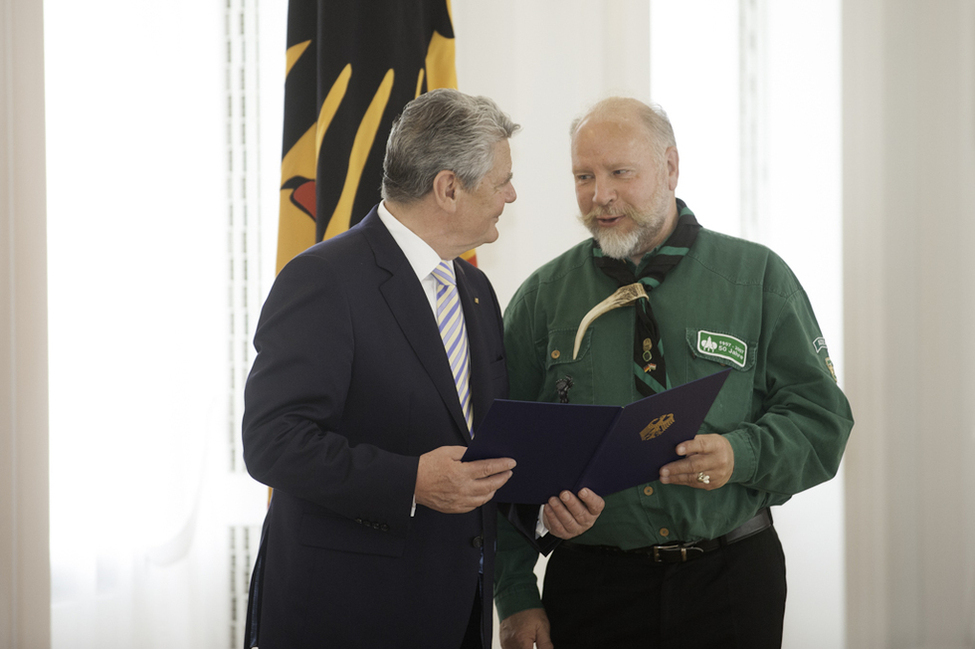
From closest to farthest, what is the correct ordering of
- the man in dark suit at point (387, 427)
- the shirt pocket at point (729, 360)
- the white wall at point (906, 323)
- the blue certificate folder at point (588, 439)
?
the blue certificate folder at point (588, 439)
the man in dark suit at point (387, 427)
the shirt pocket at point (729, 360)
the white wall at point (906, 323)

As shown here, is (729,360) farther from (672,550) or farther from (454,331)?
(454,331)

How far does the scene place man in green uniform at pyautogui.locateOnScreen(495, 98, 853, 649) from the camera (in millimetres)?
1563

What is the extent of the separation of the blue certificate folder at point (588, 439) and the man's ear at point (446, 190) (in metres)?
0.55

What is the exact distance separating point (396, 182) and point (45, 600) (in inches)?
83.6

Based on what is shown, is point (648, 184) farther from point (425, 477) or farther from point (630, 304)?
point (425, 477)

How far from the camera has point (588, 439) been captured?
3.96 feet

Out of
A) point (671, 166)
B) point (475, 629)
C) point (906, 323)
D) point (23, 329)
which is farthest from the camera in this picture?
point (906, 323)

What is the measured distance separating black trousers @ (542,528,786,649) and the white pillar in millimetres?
1964

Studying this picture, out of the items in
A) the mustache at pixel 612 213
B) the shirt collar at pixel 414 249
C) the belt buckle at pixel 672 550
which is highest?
the mustache at pixel 612 213

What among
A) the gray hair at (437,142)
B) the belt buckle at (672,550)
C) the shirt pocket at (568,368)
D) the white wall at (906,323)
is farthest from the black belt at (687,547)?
the white wall at (906,323)

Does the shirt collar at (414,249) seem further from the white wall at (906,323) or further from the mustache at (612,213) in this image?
the white wall at (906,323)

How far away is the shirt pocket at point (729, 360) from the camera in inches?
63.9

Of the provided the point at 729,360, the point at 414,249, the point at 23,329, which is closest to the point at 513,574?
the point at 729,360

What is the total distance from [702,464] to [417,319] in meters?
0.62
